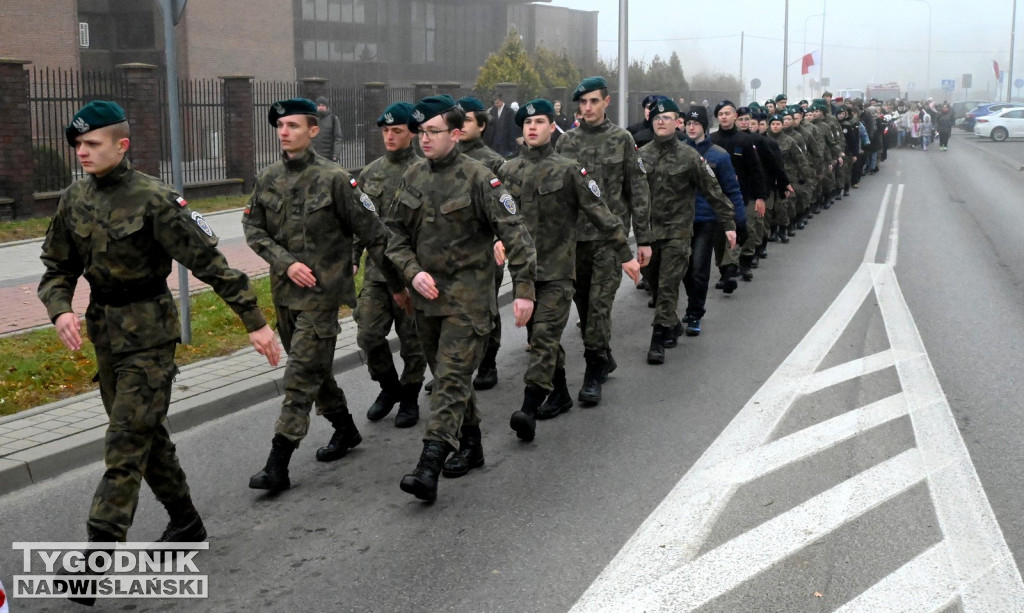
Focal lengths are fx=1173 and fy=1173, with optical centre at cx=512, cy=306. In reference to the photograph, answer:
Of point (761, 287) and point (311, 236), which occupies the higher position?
point (311, 236)

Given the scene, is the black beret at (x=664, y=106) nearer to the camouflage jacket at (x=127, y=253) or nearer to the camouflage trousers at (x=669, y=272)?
the camouflage trousers at (x=669, y=272)

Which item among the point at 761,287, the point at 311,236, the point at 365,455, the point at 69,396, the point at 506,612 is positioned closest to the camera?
the point at 506,612

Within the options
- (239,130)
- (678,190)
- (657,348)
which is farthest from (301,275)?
(239,130)

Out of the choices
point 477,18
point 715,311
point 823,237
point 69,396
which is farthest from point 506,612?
point 477,18

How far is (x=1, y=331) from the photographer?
9.19 metres

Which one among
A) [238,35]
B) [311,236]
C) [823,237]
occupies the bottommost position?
[823,237]

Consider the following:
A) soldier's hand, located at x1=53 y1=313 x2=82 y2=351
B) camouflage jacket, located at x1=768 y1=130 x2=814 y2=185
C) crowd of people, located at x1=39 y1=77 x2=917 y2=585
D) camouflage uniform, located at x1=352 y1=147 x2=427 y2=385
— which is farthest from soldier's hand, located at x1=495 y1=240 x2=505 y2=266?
camouflage jacket, located at x1=768 y1=130 x2=814 y2=185

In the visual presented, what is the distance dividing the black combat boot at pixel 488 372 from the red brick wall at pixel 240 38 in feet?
103

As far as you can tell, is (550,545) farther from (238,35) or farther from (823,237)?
(238,35)

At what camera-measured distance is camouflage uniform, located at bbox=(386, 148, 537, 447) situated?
5.74m

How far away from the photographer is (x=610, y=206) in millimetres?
8164

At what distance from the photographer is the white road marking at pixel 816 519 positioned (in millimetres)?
4484

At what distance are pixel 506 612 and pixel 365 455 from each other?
2.40 metres

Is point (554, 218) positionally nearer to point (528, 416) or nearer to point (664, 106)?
point (528, 416)
